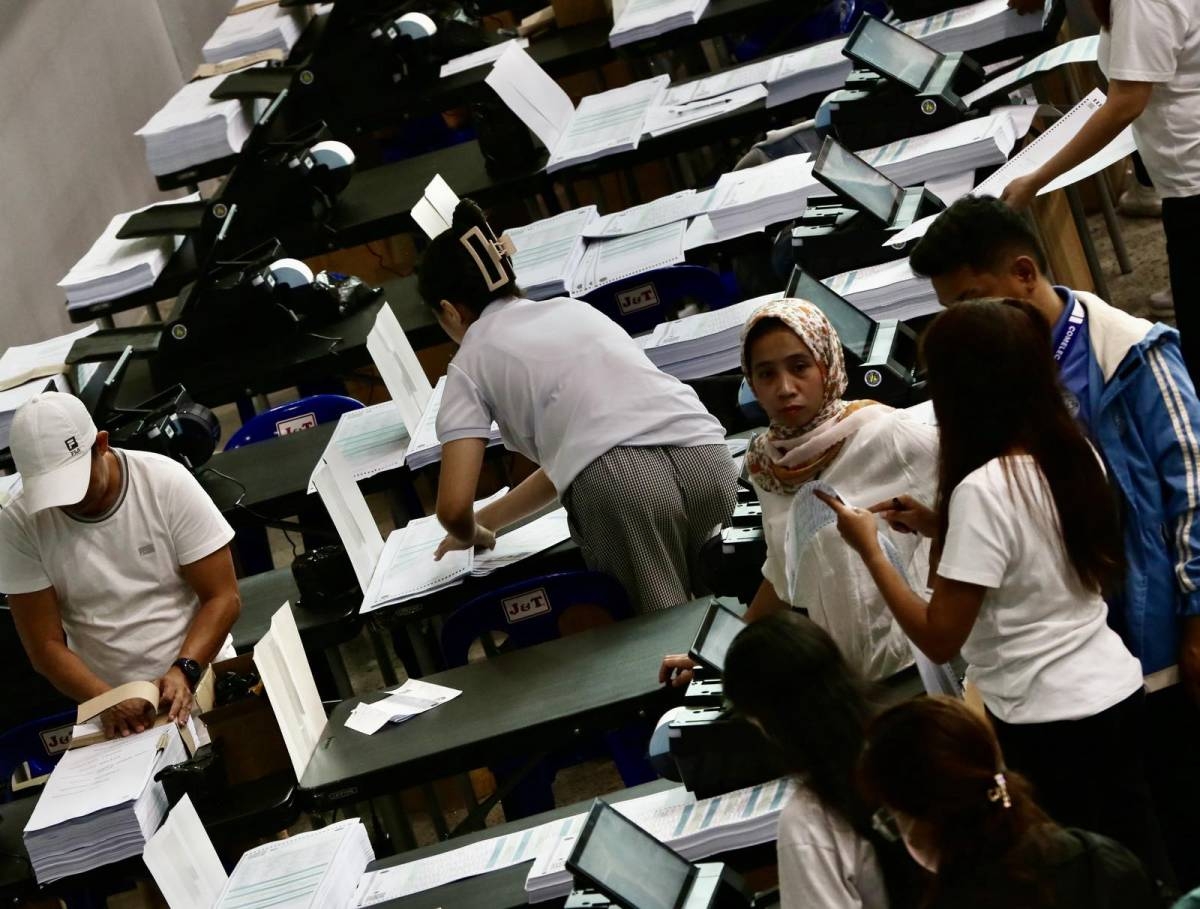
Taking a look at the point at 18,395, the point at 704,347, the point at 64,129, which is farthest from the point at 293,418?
the point at 64,129

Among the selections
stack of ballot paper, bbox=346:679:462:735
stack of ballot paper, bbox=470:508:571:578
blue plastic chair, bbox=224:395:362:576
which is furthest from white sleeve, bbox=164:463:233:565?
blue plastic chair, bbox=224:395:362:576

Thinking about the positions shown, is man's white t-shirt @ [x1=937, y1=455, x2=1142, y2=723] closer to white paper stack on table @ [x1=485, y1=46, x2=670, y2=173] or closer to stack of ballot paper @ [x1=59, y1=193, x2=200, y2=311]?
white paper stack on table @ [x1=485, y1=46, x2=670, y2=173]

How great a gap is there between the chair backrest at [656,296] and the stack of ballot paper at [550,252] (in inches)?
6.8

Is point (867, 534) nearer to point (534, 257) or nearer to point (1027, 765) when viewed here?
point (1027, 765)

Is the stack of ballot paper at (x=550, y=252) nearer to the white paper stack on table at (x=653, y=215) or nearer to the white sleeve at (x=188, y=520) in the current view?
the white paper stack on table at (x=653, y=215)

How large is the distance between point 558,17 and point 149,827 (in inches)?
195

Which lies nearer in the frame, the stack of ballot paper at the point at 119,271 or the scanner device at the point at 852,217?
the scanner device at the point at 852,217

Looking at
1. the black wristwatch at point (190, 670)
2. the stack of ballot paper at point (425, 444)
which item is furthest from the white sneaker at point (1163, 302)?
the black wristwatch at point (190, 670)

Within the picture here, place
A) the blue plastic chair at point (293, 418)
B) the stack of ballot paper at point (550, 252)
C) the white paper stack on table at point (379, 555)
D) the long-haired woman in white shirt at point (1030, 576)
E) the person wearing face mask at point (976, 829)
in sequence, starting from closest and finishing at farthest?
the person wearing face mask at point (976, 829)
the long-haired woman in white shirt at point (1030, 576)
the white paper stack on table at point (379, 555)
the stack of ballot paper at point (550, 252)
the blue plastic chair at point (293, 418)

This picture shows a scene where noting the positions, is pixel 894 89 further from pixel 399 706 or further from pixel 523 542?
pixel 399 706

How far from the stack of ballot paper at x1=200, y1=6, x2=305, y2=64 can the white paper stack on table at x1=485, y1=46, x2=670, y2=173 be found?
6.91ft

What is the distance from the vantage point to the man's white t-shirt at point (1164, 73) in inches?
148

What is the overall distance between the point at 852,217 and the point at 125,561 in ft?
6.81

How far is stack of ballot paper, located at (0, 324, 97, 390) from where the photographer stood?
603 centimetres
